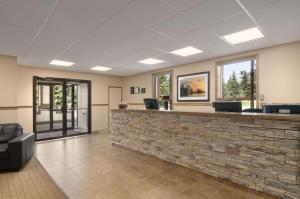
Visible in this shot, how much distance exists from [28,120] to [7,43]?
3095 millimetres

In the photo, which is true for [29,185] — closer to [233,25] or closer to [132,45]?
[132,45]

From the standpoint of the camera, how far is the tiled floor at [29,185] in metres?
2.51

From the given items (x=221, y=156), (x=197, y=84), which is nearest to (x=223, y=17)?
(x=221, y=156)

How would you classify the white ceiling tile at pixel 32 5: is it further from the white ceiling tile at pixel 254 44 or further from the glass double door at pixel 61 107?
the glass double door at pixel 61 107

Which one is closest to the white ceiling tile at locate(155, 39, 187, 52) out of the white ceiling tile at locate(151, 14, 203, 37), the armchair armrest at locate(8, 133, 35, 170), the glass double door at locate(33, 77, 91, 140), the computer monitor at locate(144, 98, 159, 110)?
the white ceiling tile at locate(151, 14, 203, 37)

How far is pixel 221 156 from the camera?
2.86 metres

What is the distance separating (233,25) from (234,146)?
2.05m

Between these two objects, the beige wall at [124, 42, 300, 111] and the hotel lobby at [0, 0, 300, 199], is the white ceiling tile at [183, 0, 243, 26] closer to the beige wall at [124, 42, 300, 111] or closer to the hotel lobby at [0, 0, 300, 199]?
the hotel lobby at [0, 0, 300, 199]

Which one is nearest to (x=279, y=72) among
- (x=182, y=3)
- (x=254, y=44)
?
(x=254, y=44)

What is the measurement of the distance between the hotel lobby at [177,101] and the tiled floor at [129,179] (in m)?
0.02

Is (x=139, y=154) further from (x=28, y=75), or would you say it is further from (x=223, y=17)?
(x=28, y=75)

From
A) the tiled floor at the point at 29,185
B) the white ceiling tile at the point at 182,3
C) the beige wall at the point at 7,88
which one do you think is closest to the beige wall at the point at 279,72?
the white ceiling tile at the point at 182,3

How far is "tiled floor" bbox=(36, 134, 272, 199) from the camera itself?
95.6 inches

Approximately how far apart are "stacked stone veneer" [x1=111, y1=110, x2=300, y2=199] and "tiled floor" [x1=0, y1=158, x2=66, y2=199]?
2121mm
